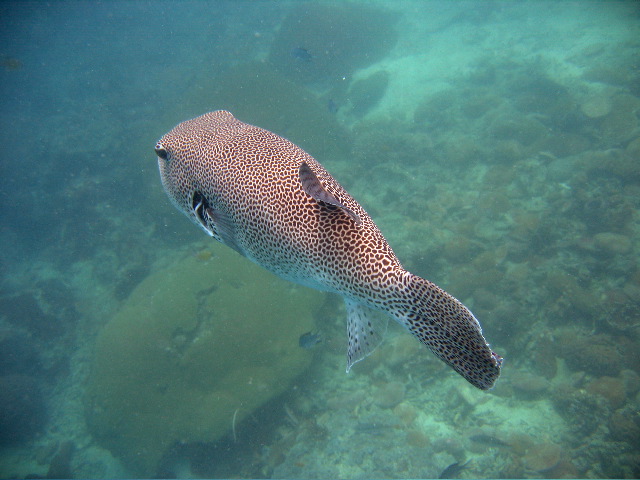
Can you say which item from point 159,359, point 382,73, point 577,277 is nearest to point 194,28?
point 382,73

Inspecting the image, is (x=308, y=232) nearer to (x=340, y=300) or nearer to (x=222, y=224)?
(x=222, y=224)

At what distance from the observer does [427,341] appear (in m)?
1.68

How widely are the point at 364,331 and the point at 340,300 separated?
7.32m

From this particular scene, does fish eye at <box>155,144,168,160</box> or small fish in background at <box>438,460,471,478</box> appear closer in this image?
fish eye at <box>155,144,168,160</box>

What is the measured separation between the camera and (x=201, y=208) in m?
2.28

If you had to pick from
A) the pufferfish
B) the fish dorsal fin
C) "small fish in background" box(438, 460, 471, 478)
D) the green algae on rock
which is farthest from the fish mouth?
"small fish in background" box(438, 460, 471, 478)

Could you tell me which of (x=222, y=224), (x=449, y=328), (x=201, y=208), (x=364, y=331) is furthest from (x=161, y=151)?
(x=449, y=328)

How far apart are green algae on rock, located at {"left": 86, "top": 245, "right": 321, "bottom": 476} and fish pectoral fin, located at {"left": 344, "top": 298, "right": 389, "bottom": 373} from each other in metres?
6.32

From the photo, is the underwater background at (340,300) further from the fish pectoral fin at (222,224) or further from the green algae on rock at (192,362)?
the fish pectoral fin at (222,224)

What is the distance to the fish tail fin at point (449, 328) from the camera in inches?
60.4

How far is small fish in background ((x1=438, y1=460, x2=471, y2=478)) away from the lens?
600 centimetres

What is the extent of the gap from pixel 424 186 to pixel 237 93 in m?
10.9

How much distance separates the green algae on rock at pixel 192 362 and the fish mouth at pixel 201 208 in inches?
246

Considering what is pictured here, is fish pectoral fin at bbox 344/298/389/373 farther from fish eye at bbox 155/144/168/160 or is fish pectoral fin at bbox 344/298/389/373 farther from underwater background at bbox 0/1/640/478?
underwater background at bbox 0/1/640/478
